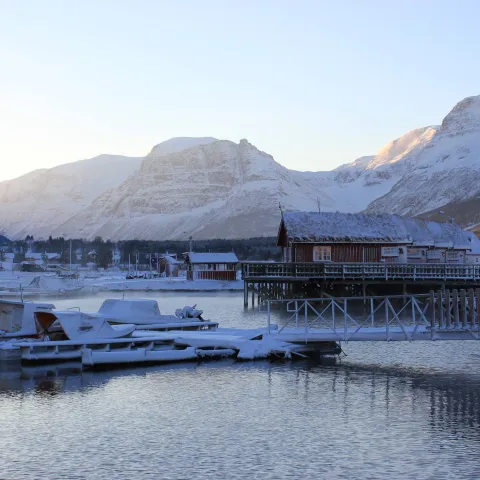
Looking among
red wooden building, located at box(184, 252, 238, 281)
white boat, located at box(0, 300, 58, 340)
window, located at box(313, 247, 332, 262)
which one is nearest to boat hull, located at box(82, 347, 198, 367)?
white boat, located at box(0, 300, 58, 340)

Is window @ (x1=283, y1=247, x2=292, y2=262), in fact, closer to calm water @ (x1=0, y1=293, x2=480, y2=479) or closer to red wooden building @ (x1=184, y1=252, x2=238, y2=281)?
calm water @ (x1=0, y1=293, x2=480, y2=479)

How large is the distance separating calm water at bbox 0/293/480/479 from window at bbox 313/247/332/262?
33.6 m

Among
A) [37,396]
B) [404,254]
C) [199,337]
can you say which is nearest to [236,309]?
[404,254]

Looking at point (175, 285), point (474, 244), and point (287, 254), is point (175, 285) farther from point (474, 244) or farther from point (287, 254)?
point (287, 254)

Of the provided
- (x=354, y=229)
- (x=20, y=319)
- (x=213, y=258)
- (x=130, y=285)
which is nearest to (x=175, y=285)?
(x=130, y=285)

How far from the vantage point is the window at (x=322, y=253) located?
73188mm

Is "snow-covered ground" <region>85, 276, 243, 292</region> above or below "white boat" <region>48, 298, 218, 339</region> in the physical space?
above

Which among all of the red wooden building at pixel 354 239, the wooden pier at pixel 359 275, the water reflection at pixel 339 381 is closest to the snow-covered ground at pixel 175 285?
the red wooden building at pixel 354 239

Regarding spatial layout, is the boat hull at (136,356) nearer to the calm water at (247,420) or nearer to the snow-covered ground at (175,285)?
the calm water at (247,420)

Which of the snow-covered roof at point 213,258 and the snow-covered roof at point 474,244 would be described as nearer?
the snow-covered roof at point 474,244

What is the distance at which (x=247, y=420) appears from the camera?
27.3 m

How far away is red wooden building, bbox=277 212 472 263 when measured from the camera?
7331cm

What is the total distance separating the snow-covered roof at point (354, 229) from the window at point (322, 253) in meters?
0.76

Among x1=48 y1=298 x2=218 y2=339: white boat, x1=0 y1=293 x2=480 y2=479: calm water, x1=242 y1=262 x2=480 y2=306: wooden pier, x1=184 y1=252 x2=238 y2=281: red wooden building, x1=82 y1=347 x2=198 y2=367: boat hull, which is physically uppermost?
x1=184 y1=252 x2=238 y2=281: red wooden building
